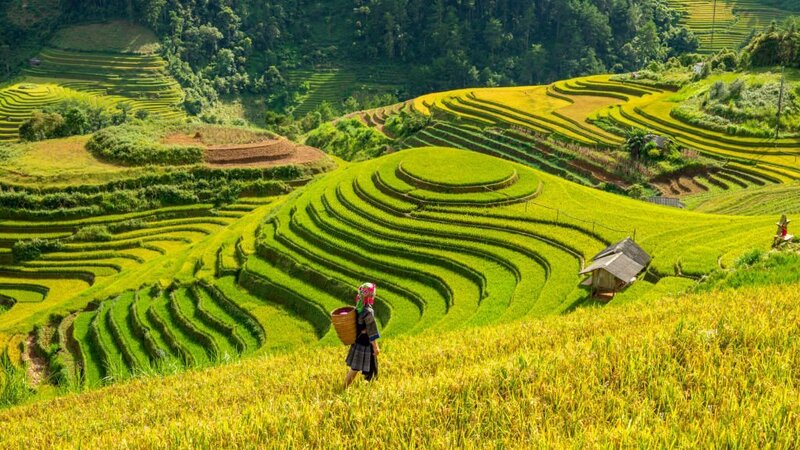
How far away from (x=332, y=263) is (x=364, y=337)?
78.7 feet

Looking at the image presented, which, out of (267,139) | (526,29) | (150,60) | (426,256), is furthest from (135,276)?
(526,29)

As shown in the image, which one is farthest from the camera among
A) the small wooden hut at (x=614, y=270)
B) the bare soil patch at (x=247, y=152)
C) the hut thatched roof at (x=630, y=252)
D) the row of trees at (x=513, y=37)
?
the row of trees at (x=513, y=37)

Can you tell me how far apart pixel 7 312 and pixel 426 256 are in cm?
2443

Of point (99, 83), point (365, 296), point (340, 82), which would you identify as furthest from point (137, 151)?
point (340, 82)

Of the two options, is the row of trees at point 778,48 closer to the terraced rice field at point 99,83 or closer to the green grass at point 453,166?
the green grass at point 453,166

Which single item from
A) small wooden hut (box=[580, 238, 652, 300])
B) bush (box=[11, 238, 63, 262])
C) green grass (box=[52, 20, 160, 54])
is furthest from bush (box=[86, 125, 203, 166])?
green grass (box=[52, 20, 160, 54])

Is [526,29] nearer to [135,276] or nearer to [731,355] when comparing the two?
[135,276]

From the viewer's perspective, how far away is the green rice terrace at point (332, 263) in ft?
89.7

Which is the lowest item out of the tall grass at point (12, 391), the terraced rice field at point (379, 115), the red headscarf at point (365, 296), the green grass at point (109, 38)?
the terraced rice field at point (379, 115)

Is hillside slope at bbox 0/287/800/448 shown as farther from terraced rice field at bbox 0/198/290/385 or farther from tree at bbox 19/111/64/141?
tree at bbox 19/111/64/141

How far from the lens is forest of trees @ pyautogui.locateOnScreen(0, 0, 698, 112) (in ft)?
344

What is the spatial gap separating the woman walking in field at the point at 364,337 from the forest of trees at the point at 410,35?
98.4 metres

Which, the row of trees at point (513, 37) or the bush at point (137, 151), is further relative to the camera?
the row of trees at point (513, 37)

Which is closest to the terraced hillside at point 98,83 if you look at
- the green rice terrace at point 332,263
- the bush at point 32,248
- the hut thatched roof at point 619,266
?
the bush at point 32,248
